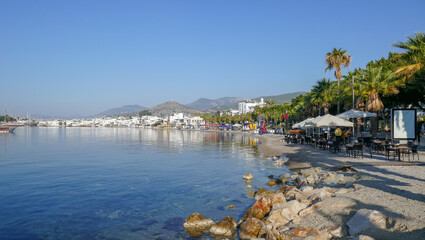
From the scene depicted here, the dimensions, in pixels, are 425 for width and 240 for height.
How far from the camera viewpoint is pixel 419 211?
695cm

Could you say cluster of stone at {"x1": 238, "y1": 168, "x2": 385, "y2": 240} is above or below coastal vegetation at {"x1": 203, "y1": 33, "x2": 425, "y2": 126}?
below

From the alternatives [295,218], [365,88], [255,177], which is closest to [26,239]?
[295,218]

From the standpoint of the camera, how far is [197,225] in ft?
31.2

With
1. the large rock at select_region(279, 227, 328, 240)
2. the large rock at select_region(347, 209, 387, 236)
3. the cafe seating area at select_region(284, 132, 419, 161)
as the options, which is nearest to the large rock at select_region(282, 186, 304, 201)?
the large rock at select_region(279, 227, 328, 240)

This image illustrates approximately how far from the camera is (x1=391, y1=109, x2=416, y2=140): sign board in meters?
16.0

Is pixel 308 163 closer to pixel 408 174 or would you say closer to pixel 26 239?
pixel 408 174

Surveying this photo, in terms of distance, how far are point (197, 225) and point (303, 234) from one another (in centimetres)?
366

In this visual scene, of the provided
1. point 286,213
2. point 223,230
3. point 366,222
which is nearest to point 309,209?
point 286,213

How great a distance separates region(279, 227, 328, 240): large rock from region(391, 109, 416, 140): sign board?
11.8 meters

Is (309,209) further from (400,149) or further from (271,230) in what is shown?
(400,149)

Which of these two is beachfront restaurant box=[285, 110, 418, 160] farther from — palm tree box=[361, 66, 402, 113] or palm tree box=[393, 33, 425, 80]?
palm tree box=[393, 33, 425, 80]

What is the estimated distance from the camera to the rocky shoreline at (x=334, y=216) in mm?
6461

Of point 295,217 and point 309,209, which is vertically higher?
point 309,209

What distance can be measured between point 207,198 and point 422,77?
64.2 ft
